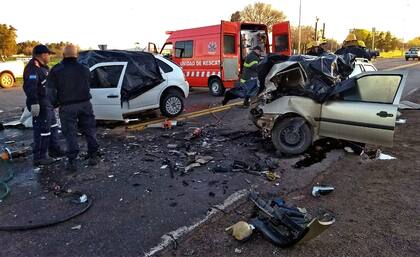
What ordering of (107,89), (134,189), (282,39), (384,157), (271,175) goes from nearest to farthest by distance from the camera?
1. (134,189)
2. (271,175)
3. (384,157)
4. (107,89)
5. (282,39)

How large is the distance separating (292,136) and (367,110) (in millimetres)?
1269

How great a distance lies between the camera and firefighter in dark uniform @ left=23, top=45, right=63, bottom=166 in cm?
589

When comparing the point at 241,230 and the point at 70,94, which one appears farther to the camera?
the point at 70,94

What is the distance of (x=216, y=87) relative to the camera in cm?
1435

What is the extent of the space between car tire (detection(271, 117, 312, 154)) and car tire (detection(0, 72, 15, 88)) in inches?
737

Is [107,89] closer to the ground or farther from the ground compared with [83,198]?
farther from the ground

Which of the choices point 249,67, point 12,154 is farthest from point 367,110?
point 12,154

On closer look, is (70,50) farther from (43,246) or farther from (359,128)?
(359,128)

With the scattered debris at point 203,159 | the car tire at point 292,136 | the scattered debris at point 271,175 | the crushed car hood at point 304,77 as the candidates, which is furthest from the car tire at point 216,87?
the scattered debris at point 271,175

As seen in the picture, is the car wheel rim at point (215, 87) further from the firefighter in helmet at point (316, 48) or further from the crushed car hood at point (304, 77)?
the crushed car hood at point (304, 77)

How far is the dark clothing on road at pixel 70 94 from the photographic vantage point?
5586 millimetres

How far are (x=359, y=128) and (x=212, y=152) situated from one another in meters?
2.50

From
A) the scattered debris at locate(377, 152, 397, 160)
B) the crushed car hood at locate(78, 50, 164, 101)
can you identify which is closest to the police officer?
the crushed car hood at locate(78, 50, 164, 101)

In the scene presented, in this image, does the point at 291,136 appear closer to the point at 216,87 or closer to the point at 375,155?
the point at 375,155
